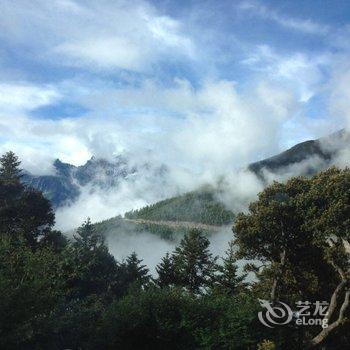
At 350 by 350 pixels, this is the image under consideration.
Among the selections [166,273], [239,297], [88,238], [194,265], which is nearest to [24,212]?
[88,238]

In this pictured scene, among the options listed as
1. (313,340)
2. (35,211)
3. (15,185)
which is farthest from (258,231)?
(15,185)

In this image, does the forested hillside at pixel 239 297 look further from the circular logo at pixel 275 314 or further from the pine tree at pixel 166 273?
the pine tree at pixel 166 273

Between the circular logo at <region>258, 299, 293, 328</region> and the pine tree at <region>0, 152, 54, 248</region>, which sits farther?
the pine tree at <region>0, 152, 54, 248</region>

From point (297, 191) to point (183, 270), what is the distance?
22.1m

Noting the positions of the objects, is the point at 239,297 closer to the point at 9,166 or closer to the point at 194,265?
the point at 194,265

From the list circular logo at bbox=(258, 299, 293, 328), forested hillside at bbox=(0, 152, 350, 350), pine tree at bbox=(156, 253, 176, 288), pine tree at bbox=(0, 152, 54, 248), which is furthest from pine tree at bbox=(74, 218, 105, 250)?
circular logo at bbox=(258, 299, 293, 328)

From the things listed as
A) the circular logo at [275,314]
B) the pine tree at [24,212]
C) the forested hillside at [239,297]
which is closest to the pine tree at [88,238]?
the pine tree at [24,212]

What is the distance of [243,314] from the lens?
18.9 meters

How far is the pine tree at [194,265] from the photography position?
154 feet

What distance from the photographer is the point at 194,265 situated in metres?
47.3

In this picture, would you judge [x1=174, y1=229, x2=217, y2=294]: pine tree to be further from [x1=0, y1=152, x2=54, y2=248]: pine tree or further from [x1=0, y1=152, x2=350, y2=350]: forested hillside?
[x1=0, y1=152, x2=54, y2=248]: pine tree

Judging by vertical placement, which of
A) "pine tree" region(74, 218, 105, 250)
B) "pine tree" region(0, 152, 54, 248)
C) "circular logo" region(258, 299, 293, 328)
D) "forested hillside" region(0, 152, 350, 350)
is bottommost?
"circular logo" region(258, 299, 293, 328)

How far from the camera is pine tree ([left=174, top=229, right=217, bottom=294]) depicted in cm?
4700

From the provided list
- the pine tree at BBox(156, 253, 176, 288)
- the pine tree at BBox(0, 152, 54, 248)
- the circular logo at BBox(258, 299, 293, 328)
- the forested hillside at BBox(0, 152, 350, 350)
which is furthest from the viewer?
the pine tree at BBox(156, 253, 176, 288)
